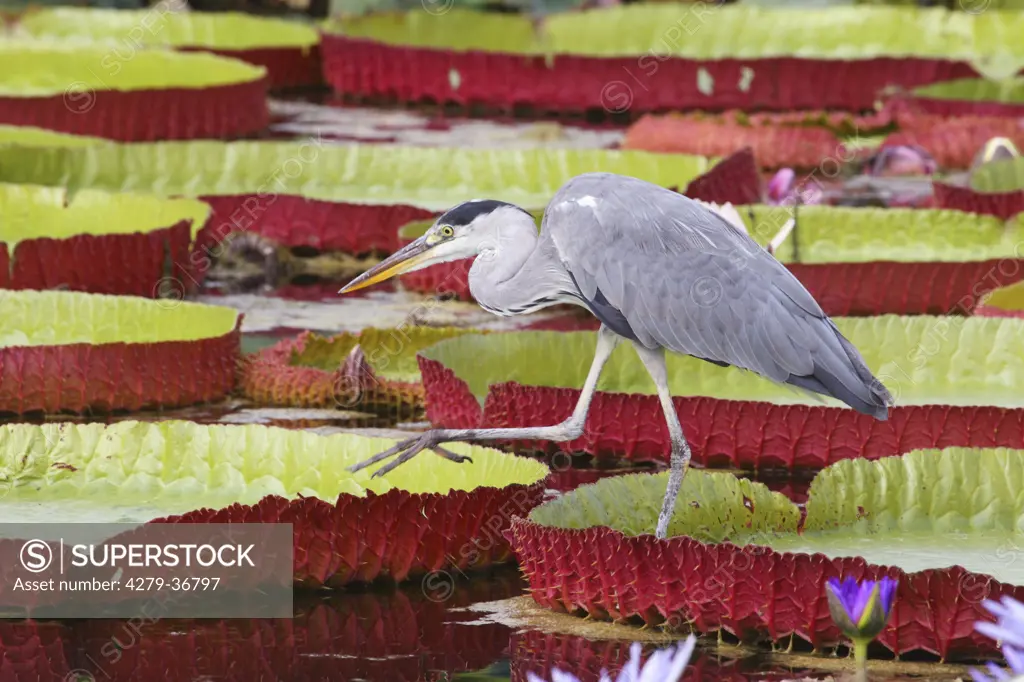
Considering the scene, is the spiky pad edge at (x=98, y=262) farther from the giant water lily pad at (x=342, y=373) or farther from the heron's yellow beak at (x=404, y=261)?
the heron's yellow beak at (x=404, y=261)

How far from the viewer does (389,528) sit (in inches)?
198

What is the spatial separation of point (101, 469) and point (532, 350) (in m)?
1.64

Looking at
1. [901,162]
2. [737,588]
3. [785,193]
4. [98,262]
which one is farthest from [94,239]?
[901,162]

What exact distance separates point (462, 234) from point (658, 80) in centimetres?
942

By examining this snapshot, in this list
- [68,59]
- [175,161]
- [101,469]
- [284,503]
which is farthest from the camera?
[68,59]

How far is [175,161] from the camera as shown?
34.5 ft

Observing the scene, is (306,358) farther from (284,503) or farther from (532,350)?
(284,503)

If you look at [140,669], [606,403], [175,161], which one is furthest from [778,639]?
[175,161]

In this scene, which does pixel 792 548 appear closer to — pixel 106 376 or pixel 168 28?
pixel 106 376

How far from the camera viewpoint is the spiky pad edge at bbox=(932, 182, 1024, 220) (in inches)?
356

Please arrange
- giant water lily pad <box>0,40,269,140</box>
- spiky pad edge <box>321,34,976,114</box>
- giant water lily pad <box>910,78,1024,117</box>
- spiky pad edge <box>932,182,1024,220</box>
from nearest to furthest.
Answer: spiky pad edge <box>932,182,1024,220</box>
giant water lily pad <box>0,40,269,140</box>
giant water lily pad <box>910,78,1024,117</box>
spiky pad edge <box>321,34,976,114</box>

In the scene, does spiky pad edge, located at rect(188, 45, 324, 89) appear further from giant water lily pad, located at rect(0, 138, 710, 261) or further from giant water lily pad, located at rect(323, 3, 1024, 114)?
giant water lily pad, located at rect(0, 138, 710, 261)

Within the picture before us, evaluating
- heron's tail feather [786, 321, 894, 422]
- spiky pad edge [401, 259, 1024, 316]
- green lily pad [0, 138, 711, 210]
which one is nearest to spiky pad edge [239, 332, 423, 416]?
spiky pad edge [401, 259, 1024, 316]

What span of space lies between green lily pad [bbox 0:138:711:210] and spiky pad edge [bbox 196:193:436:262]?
0.66 meters
